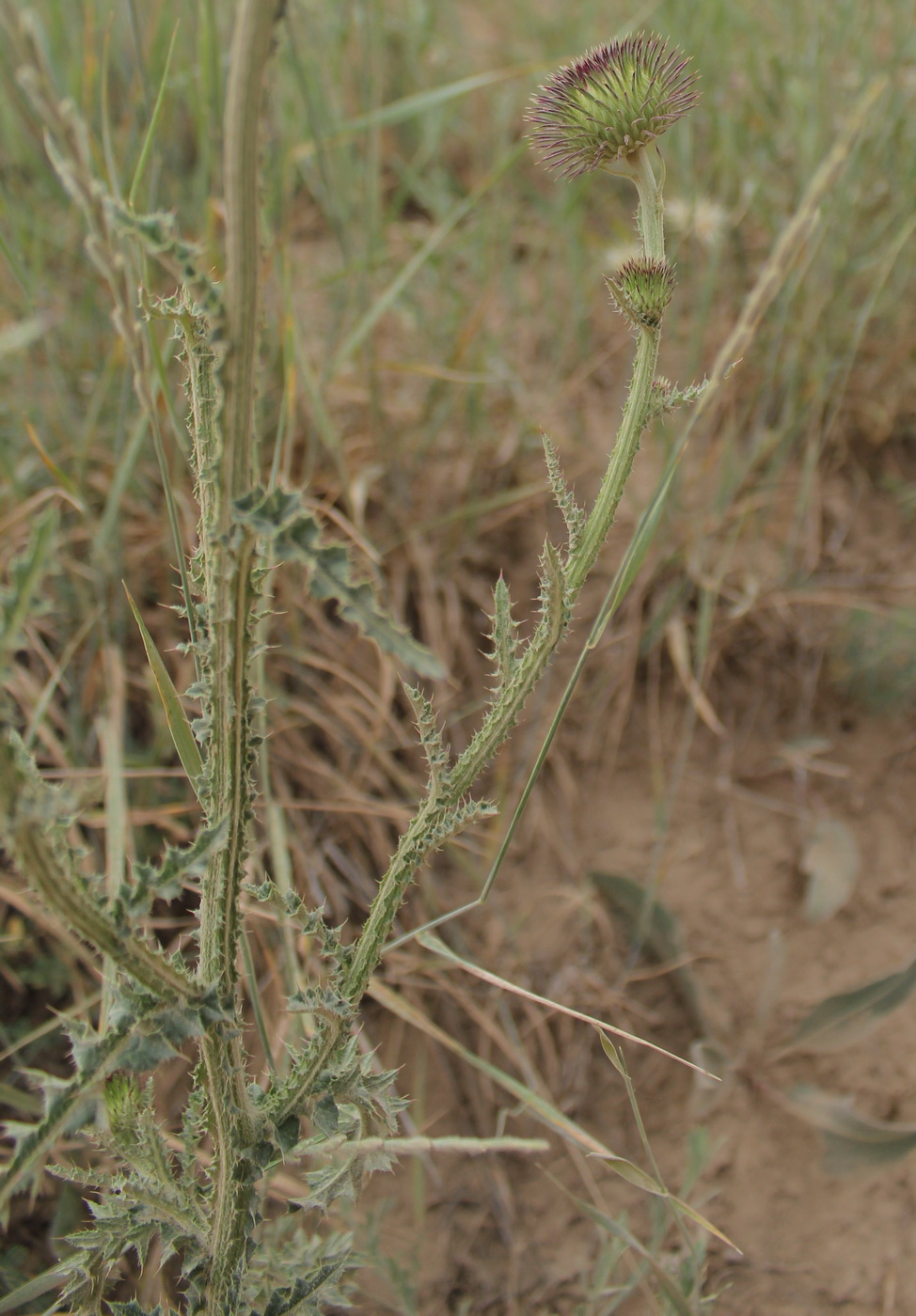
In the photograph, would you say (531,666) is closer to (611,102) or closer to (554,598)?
(554,598)

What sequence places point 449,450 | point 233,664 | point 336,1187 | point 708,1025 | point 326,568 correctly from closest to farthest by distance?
point 326,568 → point 233,664 → point 336,1187 → point 708,1025 → point 449,450

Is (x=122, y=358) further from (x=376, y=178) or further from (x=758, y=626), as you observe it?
(x=758, y=626)

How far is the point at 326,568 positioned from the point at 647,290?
0.34 m

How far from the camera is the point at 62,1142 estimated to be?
55.3 inches

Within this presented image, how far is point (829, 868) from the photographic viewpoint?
1786 mm

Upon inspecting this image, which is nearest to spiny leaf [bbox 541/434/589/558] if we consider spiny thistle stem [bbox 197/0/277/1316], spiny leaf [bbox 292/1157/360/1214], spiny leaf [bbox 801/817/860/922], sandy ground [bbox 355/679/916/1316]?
spiny thistle stem [bbox 197/0/277/1316]

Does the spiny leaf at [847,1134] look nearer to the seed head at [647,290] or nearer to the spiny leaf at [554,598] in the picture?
the spiny leaf at [554,598]

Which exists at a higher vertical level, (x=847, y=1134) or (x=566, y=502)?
(x=566, y=502)

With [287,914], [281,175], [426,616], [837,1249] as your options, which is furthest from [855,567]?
[287,914]

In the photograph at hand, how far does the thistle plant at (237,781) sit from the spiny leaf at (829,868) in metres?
1.09

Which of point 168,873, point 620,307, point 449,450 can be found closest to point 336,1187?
point 168,873

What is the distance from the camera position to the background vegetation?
64.8 inches

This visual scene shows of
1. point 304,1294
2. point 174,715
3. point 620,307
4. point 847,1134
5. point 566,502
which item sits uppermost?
point 620,307

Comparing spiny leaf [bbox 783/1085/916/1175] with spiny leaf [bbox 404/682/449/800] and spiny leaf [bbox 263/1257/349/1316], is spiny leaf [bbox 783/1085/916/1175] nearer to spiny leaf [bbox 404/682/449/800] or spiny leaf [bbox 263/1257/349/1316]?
spiny leaf [bbox 263/1257/349/1316]
